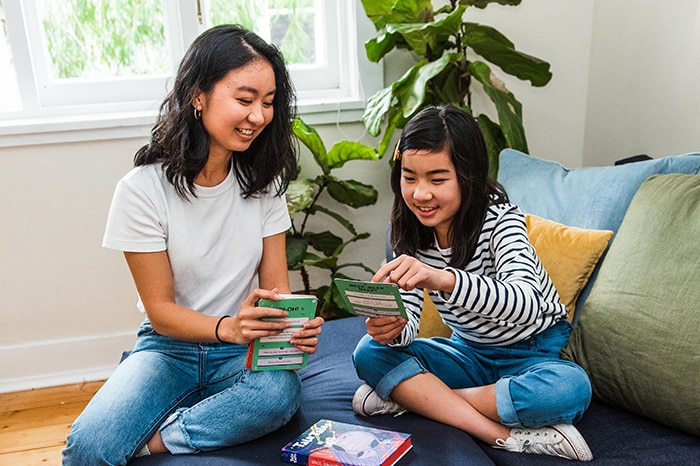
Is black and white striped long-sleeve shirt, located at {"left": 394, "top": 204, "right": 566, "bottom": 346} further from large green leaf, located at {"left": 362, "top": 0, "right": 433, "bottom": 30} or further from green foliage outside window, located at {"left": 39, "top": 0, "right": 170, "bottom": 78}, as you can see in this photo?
green foliage outside window, located at {"left": 39, "top": 0, "right": 170, "bottom": 78}

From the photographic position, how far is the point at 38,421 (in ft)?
6.89

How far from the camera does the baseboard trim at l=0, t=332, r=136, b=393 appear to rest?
2363mm

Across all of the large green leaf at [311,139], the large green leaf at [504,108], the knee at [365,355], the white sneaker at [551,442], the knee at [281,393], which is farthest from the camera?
the large green leaf at [311,139]

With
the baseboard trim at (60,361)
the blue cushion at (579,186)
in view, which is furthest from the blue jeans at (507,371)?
the baseboard trim at (60,361)

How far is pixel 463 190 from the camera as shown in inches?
56.0

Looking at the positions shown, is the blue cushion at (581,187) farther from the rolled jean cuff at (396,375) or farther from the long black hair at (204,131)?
the long black hair at (204,131)

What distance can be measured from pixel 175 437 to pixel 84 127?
134 cm

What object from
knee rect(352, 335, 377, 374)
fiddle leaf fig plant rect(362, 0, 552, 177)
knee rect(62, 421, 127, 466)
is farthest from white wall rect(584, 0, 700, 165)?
knee rect(62, 421, 127, 466)

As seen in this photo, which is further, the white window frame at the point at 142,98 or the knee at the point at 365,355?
the white window frame at the point at 142,98

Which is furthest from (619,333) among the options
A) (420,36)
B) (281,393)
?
(420,36)

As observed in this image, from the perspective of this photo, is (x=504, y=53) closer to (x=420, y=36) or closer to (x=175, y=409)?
(x=420, y=36)

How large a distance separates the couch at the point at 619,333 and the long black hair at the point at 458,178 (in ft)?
0.83

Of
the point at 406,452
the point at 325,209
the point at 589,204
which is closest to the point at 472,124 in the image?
the point at 589,204

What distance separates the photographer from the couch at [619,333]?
1238mm
